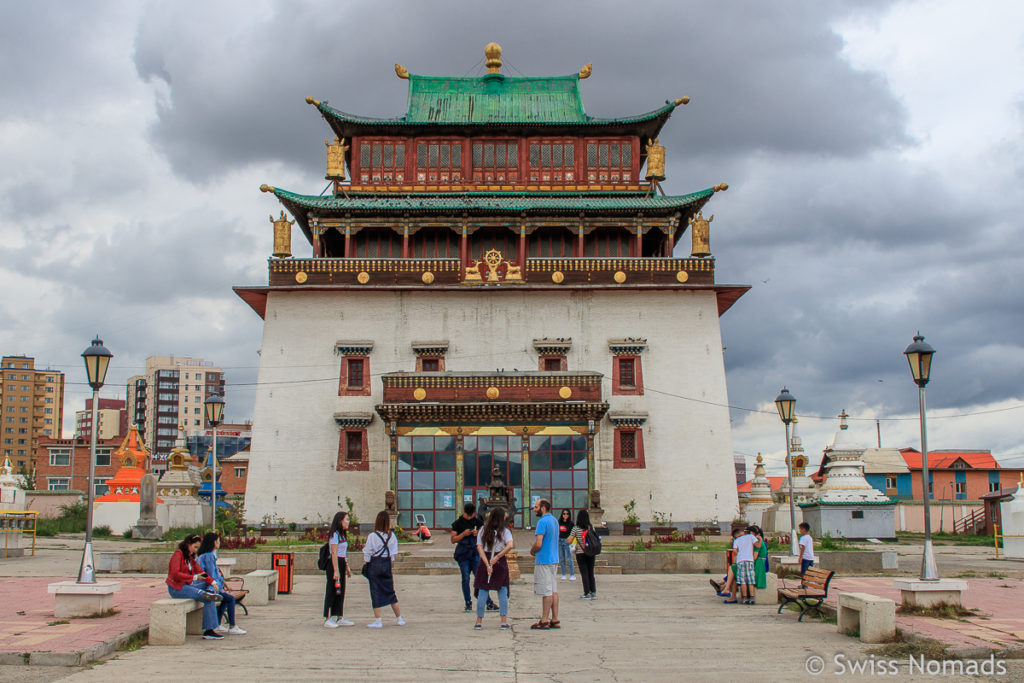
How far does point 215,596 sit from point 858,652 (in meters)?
8.50

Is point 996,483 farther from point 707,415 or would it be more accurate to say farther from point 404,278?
point 404,278

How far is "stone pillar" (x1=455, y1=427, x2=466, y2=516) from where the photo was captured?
3803 cm

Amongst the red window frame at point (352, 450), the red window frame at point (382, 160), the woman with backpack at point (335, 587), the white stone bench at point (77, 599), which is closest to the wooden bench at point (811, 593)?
the woman with backpack at point (335, 587)

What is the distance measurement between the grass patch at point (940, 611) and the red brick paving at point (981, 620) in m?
0.12

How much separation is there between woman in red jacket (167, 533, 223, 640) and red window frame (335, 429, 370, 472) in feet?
87.1

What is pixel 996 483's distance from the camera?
68375mm

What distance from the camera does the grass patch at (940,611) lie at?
1438 cm

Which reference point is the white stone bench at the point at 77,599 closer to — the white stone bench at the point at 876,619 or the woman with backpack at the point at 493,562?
the woman with backpack at the point at 493,562

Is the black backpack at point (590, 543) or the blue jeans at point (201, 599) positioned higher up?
the black backpack at point (590, 543)

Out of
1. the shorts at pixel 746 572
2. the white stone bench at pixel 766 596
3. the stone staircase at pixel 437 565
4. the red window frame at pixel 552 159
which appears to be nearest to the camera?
the shorts at pixel 746 572

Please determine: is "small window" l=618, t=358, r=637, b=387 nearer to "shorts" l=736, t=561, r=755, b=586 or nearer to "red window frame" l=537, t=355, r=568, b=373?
"red window frame" l=537, t=355, r=568, b=373

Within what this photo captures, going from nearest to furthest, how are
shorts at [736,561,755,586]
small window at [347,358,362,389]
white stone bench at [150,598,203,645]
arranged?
white stone bench at [150,598,203,645]
shorts at [736,561,755,586]
small window at [347,358,362,389]

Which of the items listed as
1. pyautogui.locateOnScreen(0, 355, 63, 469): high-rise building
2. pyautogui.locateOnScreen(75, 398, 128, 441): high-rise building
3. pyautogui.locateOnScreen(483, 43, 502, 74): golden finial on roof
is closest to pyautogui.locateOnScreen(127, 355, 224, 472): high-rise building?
pyautogui.locateOnScreen(75, 398, 128, 441): high-rise building

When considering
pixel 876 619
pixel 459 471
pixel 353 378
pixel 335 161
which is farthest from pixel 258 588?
pixel 335 161
